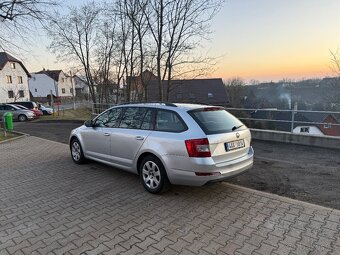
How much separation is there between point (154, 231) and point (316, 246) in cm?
185

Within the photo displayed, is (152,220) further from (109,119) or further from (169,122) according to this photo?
(109,119)

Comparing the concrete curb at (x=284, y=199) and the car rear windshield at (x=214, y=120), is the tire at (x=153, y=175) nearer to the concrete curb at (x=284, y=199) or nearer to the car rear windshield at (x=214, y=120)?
the car rear windshield at (x=214, y=120)

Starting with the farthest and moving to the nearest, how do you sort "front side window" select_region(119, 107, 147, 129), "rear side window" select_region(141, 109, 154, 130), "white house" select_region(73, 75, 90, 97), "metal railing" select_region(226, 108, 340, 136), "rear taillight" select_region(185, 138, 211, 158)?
"white house" select_region(73, 75, 90, 97), "metal railing" select_region(226, 108, 340, 136), "front side window" select_region(119, 107, 147, 129), "rear side window" select_region(141, 109, 154, 130), "rear taillight" select_region(185, 138, 211, 158)

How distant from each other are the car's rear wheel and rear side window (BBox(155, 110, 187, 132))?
275 centimetres

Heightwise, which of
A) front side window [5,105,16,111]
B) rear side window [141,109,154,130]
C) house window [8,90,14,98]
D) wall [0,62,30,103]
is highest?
wall [0,62,30,103]

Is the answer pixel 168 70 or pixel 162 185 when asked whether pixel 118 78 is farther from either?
pixel 162 185

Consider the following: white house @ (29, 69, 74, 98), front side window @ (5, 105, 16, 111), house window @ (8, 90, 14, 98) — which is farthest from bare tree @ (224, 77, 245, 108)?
white house @ (29, 69, 74, 98)

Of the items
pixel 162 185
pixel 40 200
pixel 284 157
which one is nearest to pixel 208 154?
pixel 162 185

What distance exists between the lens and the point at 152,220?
12.0 ft

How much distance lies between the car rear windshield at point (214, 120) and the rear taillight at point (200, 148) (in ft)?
0.61

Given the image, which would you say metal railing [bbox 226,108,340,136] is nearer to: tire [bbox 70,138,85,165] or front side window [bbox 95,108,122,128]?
front side window [bbox 95,108,122,128]

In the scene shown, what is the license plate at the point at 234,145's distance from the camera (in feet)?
13.7

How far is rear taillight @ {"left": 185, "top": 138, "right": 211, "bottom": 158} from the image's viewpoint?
3.93 meters

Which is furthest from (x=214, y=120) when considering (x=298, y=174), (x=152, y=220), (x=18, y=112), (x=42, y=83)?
(x=42, y=83)
